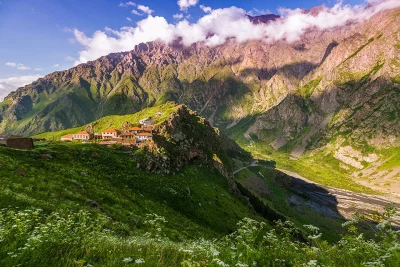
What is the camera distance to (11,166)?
33.7 metres

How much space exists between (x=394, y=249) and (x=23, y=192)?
30.4 m

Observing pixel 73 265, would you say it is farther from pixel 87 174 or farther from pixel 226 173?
pixel 226 173

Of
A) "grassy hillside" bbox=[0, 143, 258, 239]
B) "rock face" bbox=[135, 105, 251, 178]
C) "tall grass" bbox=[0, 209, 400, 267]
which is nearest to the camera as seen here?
"tall grass" bbox=[0, 209, 400, 267]

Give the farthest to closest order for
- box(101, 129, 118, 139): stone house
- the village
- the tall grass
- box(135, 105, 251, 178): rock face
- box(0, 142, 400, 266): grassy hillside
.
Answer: box(101, 129, 118, 139): stone house → the village → box(135, 105, 251, 178): rock face → box(0, 142, 400, 266): grassy hillside → the tall grass

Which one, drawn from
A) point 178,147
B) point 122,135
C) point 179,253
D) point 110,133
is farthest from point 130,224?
point 110,133

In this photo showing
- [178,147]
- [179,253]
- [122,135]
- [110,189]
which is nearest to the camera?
[179,253]

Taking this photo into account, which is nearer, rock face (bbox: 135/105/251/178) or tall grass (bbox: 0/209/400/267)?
tall grass (bbox: 0/209/400/267)

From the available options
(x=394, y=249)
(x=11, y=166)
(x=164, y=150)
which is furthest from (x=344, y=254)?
(x=164, y=150)

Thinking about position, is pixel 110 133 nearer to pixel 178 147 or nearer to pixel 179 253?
pixel 178 147

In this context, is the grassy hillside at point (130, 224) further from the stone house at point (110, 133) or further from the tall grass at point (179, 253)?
Answer: the stone house at point (110, 133)

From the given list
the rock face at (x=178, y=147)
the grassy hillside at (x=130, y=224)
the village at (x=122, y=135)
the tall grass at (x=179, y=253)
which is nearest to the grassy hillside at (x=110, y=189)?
the grassy hillside at (x=130, y=224)

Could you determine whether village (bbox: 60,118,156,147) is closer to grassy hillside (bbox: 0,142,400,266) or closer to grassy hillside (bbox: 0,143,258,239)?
grassy hillside (bbox: 0,143,258,239)

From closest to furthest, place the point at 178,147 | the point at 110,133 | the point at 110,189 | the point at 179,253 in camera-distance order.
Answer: the point at 179,253
the point at 110,189
the point at 178,147
the point at 110,133

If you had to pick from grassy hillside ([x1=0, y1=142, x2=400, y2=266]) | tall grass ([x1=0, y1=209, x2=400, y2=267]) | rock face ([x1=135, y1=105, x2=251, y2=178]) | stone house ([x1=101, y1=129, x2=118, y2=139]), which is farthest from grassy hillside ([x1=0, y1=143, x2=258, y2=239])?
stone house ([x1=101, y1=129, x2=118, y2=139])
